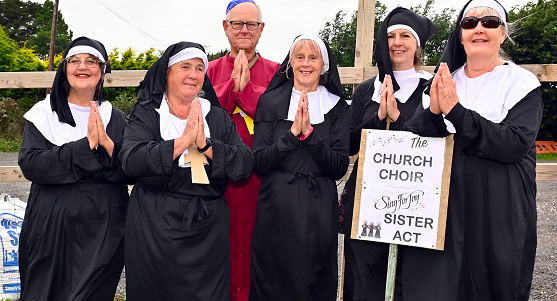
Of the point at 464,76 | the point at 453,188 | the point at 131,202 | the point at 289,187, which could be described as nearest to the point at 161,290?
the point at 131,202

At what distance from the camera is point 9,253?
4926 millimetres

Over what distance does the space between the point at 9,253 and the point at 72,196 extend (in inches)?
66.0

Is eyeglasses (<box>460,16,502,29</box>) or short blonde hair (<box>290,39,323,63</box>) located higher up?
eyeglasses (<box>460,16,502,29</box>)

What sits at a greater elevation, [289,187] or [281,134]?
[281,134]

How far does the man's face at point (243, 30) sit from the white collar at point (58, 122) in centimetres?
123

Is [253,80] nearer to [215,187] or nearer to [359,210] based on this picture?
[215,187]

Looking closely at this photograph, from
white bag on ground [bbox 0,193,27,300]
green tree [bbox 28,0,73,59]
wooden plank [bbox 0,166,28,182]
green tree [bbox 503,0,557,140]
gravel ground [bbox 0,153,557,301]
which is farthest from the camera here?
green tree [bbox 28,0,73,59]

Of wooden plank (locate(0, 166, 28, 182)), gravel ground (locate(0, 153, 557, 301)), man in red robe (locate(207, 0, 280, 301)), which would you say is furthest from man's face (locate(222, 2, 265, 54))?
gravel ground (locate(0, 153, 557, 301))

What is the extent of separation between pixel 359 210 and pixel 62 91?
6.95 feet

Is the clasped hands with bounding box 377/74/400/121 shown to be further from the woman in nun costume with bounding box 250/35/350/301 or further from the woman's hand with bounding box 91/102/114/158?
the woman's hand with bounding box 91/102/114/158

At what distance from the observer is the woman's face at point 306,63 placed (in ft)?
12.9

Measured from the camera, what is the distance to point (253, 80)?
184 inches

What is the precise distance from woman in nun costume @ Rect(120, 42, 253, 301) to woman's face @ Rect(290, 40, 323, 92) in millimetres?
676

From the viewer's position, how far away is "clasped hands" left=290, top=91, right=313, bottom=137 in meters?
3.66
